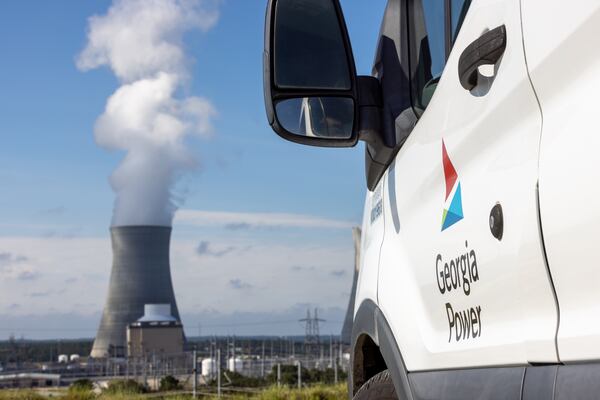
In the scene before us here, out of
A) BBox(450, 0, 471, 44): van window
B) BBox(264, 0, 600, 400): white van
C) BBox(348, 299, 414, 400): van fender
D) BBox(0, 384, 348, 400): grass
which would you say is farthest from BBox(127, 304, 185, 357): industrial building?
BBox(450, 0, 471, 44): van window

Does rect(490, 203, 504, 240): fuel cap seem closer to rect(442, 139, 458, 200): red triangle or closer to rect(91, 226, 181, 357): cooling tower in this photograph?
rect(442, 139, 458, 200): red triangle

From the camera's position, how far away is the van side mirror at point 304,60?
5.74 ft

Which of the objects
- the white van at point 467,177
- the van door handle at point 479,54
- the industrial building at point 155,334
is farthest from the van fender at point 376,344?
the industrial building at point 155,334

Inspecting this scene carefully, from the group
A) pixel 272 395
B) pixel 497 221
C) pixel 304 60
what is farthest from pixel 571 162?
pixel 272 395

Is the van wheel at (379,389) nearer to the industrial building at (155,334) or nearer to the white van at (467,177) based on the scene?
Answer: the white van at (467,177)

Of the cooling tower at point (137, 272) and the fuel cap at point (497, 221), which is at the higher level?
the cooling tower at point (137, 272)

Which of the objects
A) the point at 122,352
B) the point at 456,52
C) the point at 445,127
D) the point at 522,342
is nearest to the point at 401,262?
the point at 445,127

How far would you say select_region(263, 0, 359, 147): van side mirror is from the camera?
1.75 m

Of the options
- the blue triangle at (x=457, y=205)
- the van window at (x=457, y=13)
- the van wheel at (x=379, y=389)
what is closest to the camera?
the blue triangle at (x=457, y=205)

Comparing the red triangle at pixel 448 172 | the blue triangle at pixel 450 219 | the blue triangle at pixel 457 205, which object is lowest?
the blue triangle at pixel 450 219

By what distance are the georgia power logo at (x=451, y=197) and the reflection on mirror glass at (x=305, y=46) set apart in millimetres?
381

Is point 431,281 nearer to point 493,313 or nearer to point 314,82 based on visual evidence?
point 493,313

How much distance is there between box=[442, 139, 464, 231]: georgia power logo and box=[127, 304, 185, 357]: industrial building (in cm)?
5135

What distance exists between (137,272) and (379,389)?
47.5 m
